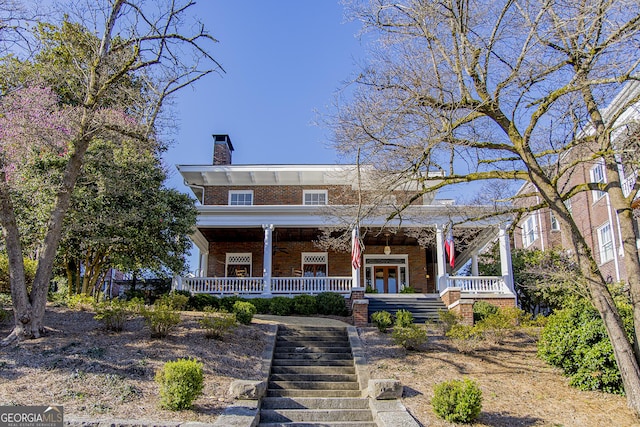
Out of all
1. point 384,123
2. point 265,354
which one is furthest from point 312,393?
point 384,123

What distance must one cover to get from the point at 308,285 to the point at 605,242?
42.0 ft

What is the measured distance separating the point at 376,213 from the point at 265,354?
416cm

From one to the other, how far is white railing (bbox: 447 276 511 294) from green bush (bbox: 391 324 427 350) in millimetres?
7818

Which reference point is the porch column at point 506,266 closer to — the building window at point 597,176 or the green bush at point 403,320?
the building window at point 597,176

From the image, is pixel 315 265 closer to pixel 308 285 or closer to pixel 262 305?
pixel 308 285

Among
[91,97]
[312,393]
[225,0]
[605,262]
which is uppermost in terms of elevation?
[225,0]

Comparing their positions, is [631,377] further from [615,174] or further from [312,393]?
[312,393]

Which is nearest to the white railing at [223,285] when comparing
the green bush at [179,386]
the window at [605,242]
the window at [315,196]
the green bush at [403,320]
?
the window at [315,196]

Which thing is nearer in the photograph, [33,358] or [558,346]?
[33,358]

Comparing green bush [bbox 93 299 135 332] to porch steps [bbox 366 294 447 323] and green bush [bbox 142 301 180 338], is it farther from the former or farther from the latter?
porch steps [bbox 366 294 447 323]

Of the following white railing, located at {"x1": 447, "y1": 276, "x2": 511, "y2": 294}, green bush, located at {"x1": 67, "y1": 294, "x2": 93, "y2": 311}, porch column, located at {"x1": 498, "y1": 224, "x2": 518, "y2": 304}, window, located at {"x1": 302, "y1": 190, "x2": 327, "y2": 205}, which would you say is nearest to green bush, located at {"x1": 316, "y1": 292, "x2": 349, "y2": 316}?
white railing, located at {"x1": 447, "y1": 276, "x2": 511, "y2": 294}

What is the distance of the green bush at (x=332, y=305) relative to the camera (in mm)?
18375

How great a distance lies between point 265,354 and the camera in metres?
11.2

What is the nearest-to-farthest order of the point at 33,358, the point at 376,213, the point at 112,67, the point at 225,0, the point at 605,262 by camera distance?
1. the point at 33,358
2. the point at 225,0
3. the point at 112,67
4. the point at 376,213
5. the point at 605,262
